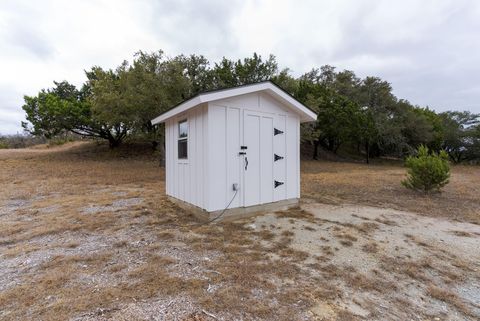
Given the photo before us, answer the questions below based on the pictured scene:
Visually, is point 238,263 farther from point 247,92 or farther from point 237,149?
point 247,92

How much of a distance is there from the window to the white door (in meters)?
1.25

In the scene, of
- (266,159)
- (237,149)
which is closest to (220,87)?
(266,159)

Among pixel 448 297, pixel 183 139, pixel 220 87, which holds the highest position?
pixel 220 87

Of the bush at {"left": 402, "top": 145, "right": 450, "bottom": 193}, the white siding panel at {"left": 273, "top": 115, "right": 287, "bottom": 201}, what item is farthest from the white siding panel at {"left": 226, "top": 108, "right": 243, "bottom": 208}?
the bush at {"left": 402, "top": 145, "right": 450, "bottom": 193}

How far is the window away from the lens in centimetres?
496

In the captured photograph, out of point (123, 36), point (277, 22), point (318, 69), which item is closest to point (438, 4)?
point (277, 22)

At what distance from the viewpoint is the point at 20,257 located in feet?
9.75

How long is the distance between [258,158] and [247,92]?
4.22 ft

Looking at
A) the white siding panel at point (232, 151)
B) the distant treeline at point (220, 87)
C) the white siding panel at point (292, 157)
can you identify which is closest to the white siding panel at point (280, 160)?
the white siding panel at point (292, 157)

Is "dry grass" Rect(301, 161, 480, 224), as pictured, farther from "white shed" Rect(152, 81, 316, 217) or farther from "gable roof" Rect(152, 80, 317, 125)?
"gable roof" Rect(152, 80, 317, 125)

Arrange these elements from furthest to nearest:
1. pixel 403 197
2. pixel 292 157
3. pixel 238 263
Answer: pixel 403 197 → pixel 292 157 → pixel 238 263

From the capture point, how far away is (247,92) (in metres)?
4.48

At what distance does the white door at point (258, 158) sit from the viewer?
183 inches

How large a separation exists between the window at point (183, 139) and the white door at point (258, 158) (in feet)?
4.11
